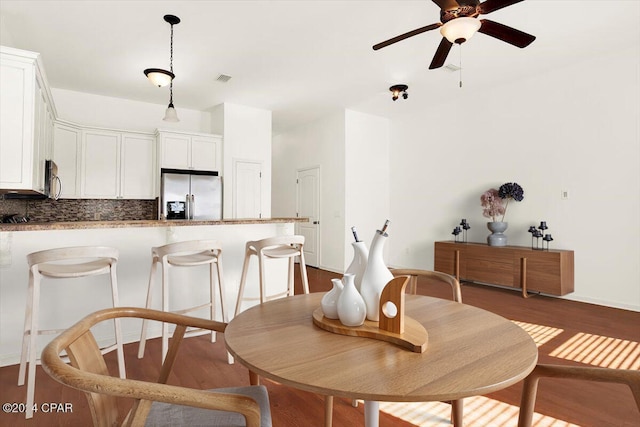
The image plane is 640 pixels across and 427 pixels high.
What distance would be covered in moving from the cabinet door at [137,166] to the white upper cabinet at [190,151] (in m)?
0.29

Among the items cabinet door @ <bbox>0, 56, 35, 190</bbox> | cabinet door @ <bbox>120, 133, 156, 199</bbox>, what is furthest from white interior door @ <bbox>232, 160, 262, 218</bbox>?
cabinet door @ <bbox>0, 56, 35, 190</bbox>

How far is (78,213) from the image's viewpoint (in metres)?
5.20

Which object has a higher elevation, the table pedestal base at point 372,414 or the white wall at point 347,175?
the white wall at point 347,175

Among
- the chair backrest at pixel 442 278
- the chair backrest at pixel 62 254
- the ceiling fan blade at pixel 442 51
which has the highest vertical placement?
the ceiling fan blade at pixel 442 51

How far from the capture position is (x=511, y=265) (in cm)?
462

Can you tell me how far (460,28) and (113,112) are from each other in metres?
5.24

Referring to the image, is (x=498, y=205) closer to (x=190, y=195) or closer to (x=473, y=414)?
(x=473, y=414)

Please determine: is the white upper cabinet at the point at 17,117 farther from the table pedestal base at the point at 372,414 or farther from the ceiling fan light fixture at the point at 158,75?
the table pedestal base at the point at 372,414

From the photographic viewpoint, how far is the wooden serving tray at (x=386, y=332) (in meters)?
0.96

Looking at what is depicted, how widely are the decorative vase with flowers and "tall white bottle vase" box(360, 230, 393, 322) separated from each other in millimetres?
4364

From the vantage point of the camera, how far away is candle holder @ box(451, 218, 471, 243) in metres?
5.43

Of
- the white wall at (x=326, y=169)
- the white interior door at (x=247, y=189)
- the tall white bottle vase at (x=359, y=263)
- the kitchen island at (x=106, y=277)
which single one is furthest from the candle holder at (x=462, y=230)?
the tall white bottle vase at (x=359, y=263)

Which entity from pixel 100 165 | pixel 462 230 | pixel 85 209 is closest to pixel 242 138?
pixel 100 165

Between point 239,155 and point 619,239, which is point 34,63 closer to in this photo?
point 239,155
